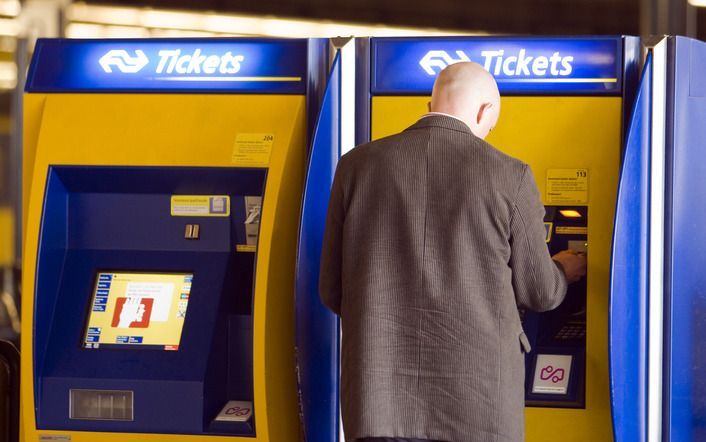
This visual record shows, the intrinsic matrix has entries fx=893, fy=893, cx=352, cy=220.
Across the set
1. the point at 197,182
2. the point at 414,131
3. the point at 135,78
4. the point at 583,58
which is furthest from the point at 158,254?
the point at 583,58

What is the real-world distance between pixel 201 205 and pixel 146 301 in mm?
345

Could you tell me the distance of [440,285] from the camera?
207cm

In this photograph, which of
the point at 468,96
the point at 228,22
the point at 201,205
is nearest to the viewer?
the point at 468,96

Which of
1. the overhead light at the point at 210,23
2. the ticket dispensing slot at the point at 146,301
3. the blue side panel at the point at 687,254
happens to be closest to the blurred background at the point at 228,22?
the overhead light at the point at 210,23

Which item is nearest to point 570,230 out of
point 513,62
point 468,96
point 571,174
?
point 571,174

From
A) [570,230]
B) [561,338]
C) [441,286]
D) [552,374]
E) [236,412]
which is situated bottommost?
[236,412]

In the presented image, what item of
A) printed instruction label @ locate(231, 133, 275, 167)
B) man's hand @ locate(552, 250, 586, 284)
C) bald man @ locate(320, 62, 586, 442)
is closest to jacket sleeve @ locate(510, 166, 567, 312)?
bald man @ locate(320, 62, 586, 442)

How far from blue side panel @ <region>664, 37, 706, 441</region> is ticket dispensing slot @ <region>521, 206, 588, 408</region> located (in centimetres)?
24

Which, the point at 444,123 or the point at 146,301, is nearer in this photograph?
the point at 444,123

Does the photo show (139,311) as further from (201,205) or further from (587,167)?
(587,167)

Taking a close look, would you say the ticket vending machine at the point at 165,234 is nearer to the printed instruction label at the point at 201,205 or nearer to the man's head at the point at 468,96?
the printed instruction label at the point at 201,205

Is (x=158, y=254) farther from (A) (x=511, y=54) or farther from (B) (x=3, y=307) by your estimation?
(B) (x=3, y=307)

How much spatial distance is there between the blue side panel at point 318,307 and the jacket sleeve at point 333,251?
10.8 inches

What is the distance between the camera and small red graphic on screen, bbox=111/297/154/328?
9.11 ft
